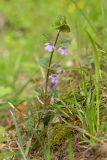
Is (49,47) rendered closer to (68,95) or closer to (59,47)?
(59,47)

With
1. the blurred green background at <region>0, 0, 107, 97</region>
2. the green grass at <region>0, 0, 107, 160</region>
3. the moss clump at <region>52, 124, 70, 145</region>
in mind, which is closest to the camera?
the green grass at <region>0, 0, 107, 160</region>

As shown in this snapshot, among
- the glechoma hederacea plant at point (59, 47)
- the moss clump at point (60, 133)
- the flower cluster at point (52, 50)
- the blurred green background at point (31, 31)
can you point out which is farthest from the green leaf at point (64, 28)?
the blurred green background at point (31, 31)

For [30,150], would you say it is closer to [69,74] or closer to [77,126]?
[77,126]

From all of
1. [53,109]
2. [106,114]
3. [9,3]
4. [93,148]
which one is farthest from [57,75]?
[9,3]

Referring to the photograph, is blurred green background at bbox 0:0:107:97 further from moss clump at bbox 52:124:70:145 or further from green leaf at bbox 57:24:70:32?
moss clump at bbox 52:124:70:145

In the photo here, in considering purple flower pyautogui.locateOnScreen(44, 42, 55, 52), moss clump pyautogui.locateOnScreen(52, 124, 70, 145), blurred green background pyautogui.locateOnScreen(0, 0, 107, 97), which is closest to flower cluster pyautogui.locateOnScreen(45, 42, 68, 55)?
purple flower pyautogui.locateOnScreen(44, 42, 55, 52)

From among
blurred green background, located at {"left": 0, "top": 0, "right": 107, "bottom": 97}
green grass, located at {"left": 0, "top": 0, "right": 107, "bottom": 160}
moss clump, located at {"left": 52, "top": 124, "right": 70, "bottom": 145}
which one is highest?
blurred green background, located at {"left": 0, "top": 0, "right": 107, "bottom": 97}

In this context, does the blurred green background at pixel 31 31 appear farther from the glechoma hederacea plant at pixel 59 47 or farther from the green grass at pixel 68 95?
the glechoma hederacea plant at pixel 59 47

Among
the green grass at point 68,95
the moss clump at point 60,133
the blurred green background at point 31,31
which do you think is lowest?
the moss clump at point 60,133
